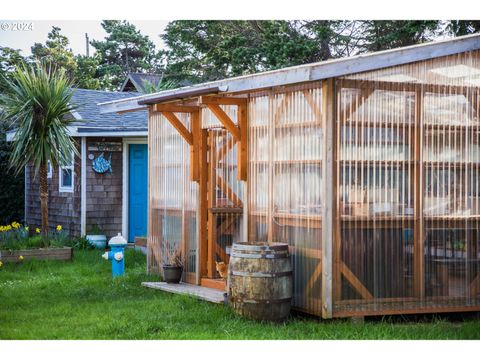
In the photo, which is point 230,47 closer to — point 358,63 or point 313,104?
point 313,104

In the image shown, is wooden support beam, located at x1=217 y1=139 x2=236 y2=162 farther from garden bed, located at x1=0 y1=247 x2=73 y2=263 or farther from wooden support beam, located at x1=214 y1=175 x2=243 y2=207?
garden bed, located at x1=0 y1=247 x2=73 y2=263

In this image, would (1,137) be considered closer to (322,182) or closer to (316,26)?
(316,26)

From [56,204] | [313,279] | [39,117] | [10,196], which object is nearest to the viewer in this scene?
[313,279]

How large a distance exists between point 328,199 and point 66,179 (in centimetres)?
789

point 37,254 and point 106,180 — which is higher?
point 106,180

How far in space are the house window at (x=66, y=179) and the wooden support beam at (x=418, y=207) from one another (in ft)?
24.8

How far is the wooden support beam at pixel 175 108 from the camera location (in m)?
9.08

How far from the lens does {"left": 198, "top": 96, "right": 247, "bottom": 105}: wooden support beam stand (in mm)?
8312

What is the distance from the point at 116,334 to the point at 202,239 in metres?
2.52

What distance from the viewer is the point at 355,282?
7.34 meters

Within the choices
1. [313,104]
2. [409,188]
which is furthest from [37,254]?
[409,188]

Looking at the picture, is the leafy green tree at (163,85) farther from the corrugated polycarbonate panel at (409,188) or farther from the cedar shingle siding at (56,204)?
the corrugated polycarbonate panel at (409,188)
